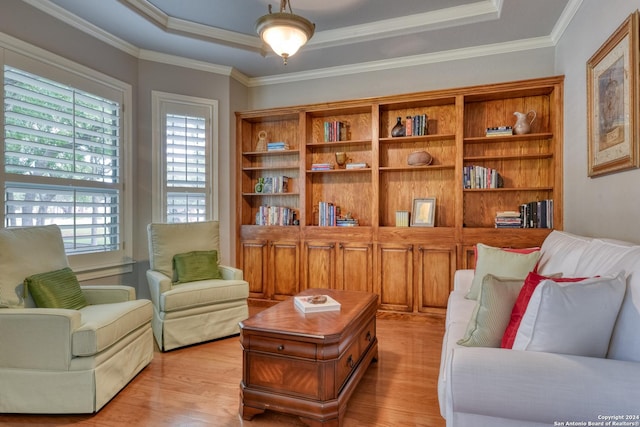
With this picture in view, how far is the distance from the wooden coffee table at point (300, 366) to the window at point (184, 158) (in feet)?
7.65

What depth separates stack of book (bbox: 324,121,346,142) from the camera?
4105 millimetres

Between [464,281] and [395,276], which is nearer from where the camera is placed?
[464,281]

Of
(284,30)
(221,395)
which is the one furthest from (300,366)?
(284,30)

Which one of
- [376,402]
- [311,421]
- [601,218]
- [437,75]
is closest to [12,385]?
[311,421]

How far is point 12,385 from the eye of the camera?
1.96 metres

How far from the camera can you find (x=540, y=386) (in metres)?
1.16

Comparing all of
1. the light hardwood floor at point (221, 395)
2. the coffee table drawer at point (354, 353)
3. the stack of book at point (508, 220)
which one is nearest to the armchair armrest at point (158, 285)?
the light hardwood floor at point (221, 395)

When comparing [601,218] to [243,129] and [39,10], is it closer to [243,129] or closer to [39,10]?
[243,129]

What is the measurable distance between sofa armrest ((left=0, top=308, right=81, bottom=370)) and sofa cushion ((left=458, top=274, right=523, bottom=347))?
2023mm

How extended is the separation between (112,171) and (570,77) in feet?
13.8

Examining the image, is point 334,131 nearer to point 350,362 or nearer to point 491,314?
point 350,362

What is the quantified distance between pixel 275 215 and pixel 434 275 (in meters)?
1.90

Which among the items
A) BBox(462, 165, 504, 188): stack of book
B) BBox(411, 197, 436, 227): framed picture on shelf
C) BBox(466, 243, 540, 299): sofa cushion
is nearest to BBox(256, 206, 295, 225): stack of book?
BBox(411, 197, 436, 227): framed picture on shelf

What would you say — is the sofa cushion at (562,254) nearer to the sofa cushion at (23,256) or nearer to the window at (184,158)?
the sofa cushion at (23,256)
